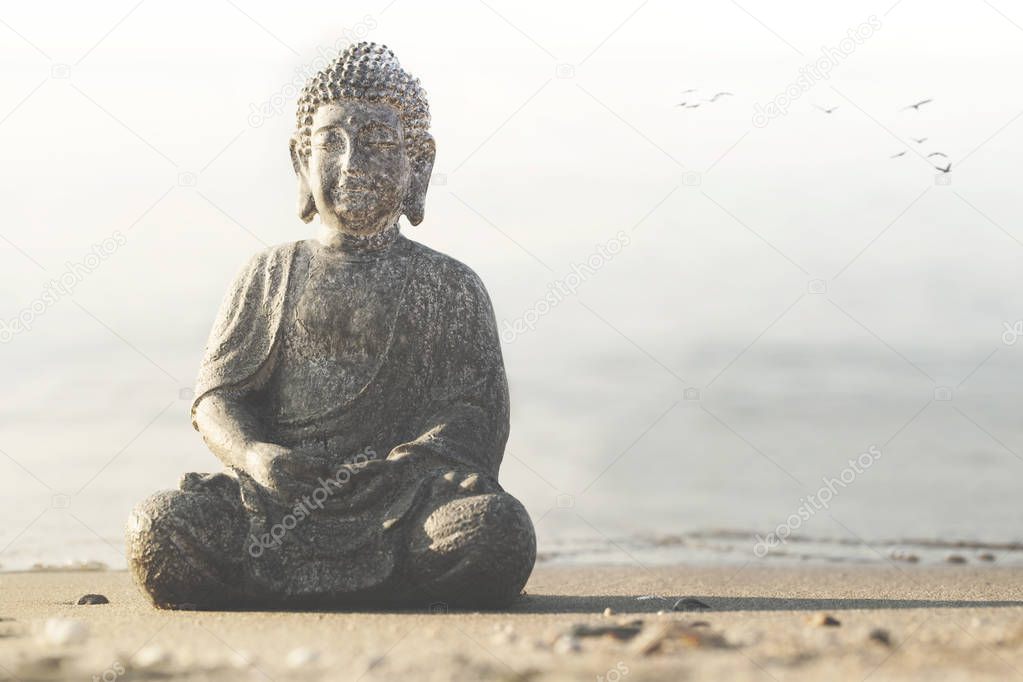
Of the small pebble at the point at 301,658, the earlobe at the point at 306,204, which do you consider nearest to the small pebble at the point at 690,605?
the small pebble at the point at 301,658

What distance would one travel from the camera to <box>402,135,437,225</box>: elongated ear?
925 cm

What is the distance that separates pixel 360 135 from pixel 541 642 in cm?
356

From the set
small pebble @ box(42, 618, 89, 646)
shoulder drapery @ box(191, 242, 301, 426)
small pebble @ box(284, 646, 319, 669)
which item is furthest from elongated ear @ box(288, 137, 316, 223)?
small pebble @ box(284, 646, 319, 669)

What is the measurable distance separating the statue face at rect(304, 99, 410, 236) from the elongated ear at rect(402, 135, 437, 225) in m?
0.22

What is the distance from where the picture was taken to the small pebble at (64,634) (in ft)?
22.4

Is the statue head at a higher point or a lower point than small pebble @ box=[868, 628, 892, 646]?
higher

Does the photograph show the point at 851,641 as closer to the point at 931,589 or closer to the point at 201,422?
the point at 931,589

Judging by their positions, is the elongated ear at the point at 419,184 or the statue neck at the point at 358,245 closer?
the statue neck at the point at 358,245

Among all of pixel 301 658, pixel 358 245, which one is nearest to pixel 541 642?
pixel 301 658

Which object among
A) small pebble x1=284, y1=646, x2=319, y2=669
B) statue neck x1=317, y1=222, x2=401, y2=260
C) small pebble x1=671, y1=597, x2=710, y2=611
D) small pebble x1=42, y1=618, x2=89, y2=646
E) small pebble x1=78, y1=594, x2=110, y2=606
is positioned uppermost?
statue neck x1=317, y1=222, x2=401, y2=260

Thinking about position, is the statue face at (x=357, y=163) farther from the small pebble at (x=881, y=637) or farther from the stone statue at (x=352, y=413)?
the small pebble at (x=881, y=637)

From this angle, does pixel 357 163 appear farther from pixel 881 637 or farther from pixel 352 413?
pixel 881 637

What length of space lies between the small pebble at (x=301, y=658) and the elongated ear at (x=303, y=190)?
3584 millimetres

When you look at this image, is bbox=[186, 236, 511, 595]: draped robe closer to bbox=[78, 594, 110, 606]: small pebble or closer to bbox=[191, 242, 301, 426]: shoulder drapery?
bbox=[191, 242, 301, 426]: shoulder drapery
